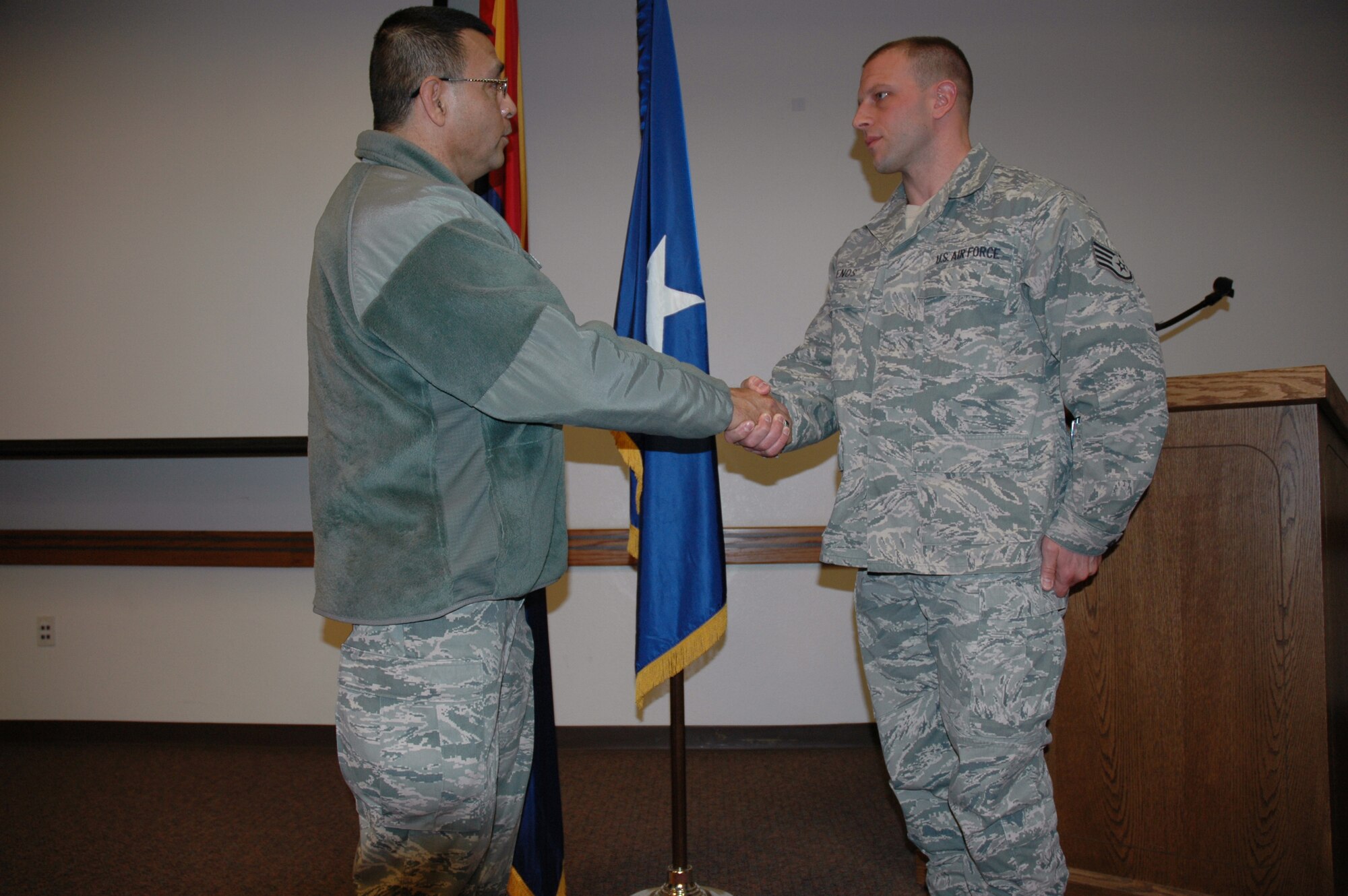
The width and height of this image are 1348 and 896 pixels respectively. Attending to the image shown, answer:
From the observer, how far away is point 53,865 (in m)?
2.28

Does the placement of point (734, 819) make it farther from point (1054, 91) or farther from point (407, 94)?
point (1054, 91)

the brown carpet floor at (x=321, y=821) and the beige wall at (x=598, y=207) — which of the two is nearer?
the brown carpet floor at (x=321, y=821)

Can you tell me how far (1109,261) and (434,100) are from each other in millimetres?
1240

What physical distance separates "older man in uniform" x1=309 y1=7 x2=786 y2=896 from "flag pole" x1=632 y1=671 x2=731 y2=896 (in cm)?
71

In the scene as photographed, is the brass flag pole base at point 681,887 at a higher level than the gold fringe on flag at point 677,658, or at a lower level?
lower

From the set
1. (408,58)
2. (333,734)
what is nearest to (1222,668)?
(408,58)

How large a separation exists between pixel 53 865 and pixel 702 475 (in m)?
2.08

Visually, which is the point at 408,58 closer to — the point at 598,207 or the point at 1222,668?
the point at 598,207

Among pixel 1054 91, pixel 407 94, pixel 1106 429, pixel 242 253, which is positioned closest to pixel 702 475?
pixel 1106 429

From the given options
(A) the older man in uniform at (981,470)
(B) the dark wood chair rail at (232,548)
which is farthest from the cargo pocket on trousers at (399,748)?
(B) the dark wood chair rail at (232,548)

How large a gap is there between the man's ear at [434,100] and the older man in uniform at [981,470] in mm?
935

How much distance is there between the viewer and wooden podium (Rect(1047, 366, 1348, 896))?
5.43 feet

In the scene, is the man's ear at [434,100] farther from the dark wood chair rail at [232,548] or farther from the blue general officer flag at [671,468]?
the dark wood chair rail at [232,548]

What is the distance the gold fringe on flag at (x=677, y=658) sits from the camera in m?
1.97
